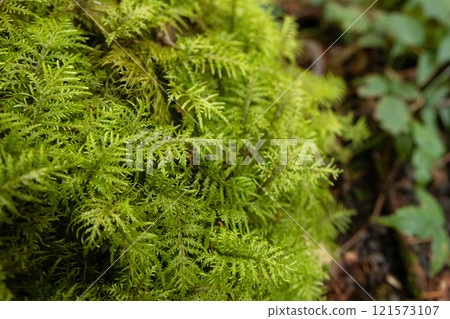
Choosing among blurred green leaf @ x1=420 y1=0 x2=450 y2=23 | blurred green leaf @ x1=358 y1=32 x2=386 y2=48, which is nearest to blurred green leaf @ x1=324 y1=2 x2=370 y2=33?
blurred green leaf @ x1=358 y1=32 x2=386 y2=48

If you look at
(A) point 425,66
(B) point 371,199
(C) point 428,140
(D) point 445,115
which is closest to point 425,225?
(B) point 371,199

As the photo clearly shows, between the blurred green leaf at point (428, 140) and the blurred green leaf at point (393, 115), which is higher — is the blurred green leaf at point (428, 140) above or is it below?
below

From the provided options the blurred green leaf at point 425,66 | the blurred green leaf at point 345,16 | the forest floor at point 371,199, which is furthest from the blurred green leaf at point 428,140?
the blurred green leaf at point 345,16

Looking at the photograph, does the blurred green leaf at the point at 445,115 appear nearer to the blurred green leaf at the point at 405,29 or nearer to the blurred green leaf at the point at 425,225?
the blurred green leaf at the point at 405,29
